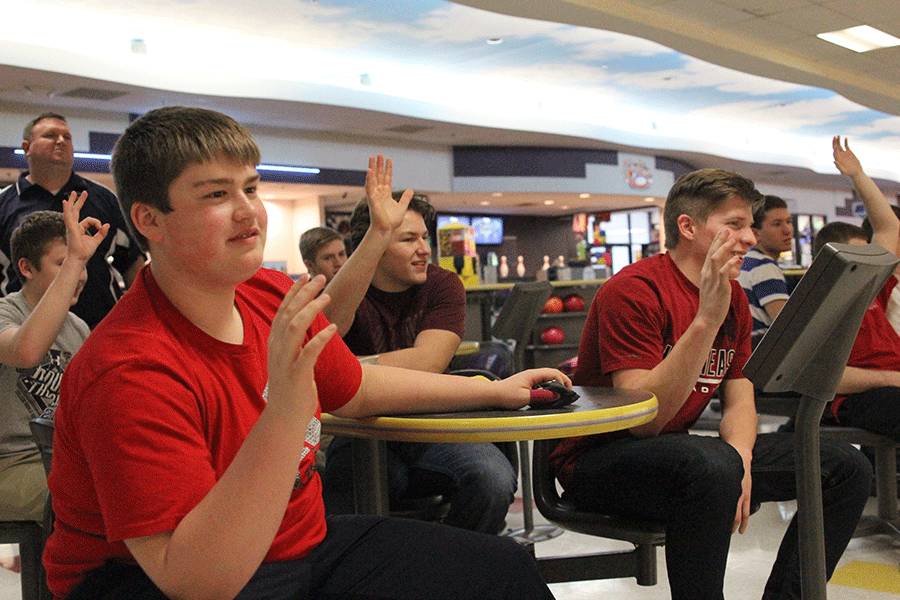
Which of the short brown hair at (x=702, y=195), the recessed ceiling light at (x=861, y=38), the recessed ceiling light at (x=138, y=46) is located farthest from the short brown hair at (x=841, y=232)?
the recessed ceiling light at (x=138, y=46)

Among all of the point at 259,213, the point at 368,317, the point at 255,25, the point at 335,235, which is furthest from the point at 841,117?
the point at 259,213

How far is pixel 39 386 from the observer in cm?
215

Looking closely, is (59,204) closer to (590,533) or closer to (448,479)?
(448,479)

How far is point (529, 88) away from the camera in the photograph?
11.6 metres

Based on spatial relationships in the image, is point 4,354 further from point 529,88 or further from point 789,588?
point 529,88

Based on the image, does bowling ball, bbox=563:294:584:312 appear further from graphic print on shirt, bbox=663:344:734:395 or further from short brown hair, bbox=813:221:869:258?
graphic print on shirt, bbox=663:344:734:395

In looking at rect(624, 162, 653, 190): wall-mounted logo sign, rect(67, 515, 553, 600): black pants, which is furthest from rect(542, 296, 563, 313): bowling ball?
rect(624, 162, 653, 190): wall-mounted logo sign

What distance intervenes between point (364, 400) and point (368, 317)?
3.22 feet

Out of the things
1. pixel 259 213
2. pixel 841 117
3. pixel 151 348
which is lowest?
pixel 151 348

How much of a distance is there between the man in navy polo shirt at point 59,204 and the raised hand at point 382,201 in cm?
142

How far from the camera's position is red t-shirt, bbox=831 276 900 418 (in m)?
2.84

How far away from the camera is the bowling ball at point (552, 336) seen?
7.52m

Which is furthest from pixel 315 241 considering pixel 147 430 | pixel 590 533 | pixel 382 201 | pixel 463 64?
pixel 463 64

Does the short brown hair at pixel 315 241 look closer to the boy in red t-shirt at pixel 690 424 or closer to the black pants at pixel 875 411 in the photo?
the boy in red t-shirt at pixel 690 424
